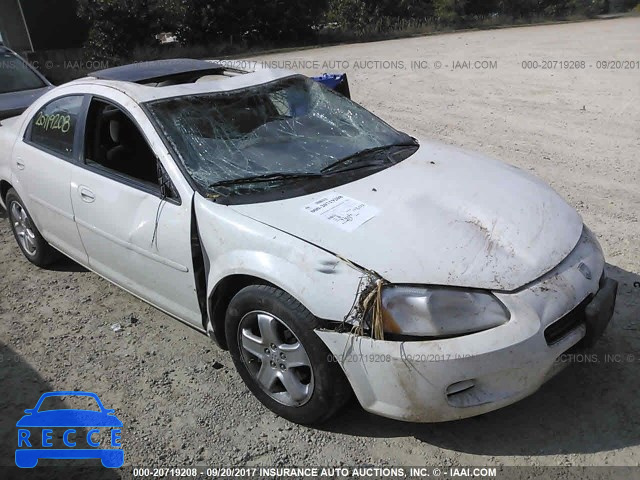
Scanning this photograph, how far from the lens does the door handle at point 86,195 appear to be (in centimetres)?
353

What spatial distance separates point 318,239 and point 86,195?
5.76 ft

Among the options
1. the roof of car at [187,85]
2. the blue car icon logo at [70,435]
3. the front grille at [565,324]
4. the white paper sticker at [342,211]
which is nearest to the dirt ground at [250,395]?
the blue car icon logo at [70,435]

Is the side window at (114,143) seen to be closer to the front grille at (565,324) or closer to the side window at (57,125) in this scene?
the side window at (57,125)

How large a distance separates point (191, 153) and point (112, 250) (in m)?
0.89

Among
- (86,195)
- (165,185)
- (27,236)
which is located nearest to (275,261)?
(165,185)

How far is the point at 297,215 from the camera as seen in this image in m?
2.74

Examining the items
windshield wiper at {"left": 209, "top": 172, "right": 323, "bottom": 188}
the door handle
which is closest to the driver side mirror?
windshield wiper at {"left": 209, "top": 172, "right": 323, "bottom": 188}

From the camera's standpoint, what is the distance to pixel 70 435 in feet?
9.62

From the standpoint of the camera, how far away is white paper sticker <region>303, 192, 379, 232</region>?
2.68 meters

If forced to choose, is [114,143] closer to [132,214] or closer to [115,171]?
[115,171]

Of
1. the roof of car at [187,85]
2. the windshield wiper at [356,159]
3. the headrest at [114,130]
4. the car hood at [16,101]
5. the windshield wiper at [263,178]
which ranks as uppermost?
the roof of car at [187,85]

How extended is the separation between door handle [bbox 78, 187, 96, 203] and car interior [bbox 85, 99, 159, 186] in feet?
0.58

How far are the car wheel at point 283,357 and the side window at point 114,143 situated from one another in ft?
4.01

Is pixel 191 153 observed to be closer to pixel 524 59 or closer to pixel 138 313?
pixel 138 313
